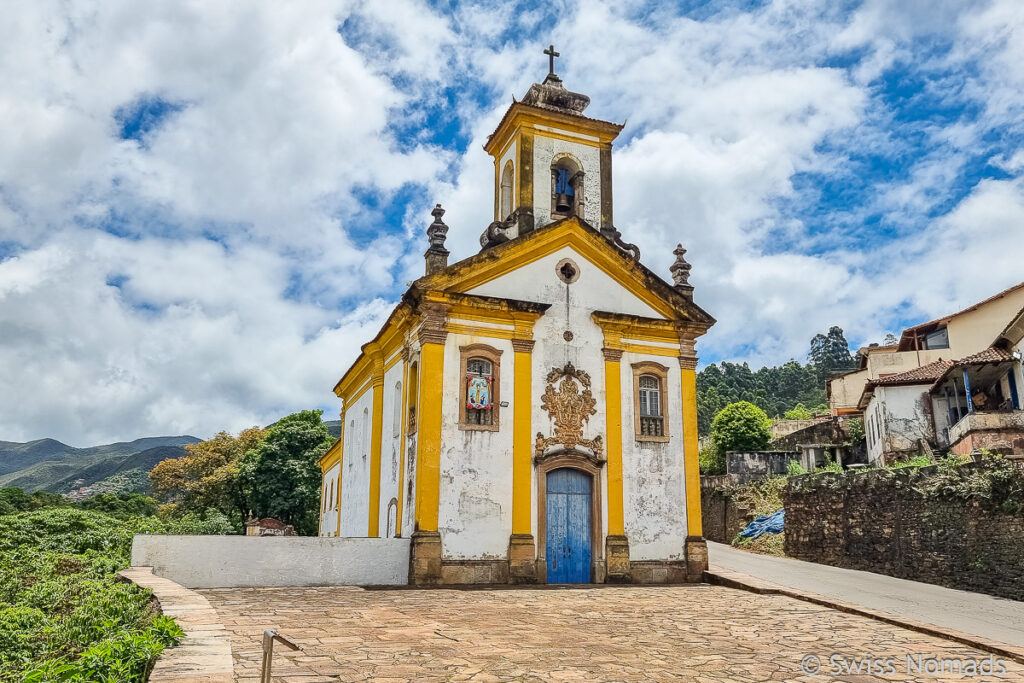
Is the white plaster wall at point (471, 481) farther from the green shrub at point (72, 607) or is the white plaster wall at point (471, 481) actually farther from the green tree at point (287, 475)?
the green tree at point (287, 475)

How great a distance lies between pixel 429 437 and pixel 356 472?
773 centimetres

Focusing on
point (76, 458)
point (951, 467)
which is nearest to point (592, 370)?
point (951, 467)

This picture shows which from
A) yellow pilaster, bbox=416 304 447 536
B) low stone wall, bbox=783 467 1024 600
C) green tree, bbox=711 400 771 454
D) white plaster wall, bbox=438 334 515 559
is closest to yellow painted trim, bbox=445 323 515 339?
white plaster wall, bbox=438 334 515 559

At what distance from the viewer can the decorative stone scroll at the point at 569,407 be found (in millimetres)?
17469

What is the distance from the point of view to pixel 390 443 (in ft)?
63.0

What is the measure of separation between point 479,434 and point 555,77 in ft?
A: 33.6

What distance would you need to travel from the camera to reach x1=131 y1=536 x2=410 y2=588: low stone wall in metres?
14.4

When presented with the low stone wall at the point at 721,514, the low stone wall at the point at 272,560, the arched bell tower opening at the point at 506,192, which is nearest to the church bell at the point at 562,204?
the arched bell tower opening at the point at 506,192

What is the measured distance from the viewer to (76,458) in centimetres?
14575

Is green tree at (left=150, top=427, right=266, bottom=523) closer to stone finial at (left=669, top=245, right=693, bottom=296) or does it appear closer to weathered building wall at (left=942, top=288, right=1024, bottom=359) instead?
stone finial at (left=669, top=245, right=693, bottom=296)

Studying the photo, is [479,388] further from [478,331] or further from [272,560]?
[272,560]

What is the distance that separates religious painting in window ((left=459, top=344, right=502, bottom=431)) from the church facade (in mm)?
33

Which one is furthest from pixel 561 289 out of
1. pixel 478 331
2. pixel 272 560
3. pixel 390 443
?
pixel 272 560

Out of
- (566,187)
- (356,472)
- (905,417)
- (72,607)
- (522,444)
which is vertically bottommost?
(72,607)
